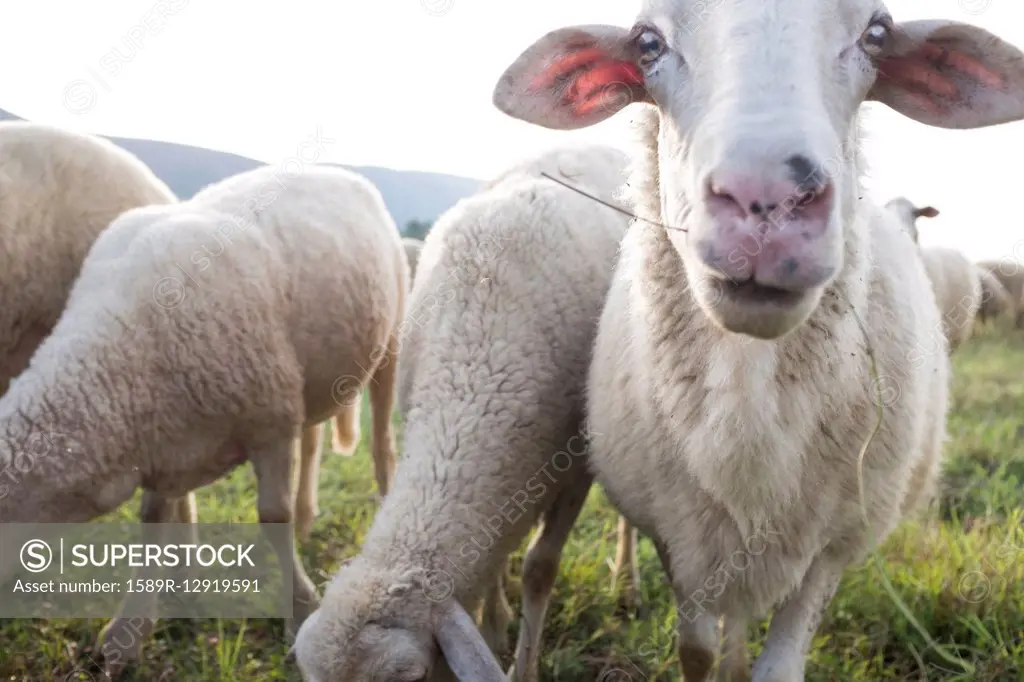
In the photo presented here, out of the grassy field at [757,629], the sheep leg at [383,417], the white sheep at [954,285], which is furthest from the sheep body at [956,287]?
the sheep leg at [383,417]

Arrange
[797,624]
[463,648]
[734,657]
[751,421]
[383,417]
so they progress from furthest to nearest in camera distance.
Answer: [383,417] < [734,657] < [797,624] < [463,648] < [751,421]

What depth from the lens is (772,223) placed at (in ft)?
4.69

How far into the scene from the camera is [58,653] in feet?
11.0

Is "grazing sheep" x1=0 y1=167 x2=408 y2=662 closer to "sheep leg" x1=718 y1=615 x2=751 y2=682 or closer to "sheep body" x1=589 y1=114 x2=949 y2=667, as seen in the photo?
"sheep body" x1=589 y1=114 x2=949 y2=667

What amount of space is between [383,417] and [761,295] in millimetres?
3540

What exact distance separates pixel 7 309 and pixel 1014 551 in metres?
4.65

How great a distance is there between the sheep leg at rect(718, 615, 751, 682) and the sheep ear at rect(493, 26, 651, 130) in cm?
166

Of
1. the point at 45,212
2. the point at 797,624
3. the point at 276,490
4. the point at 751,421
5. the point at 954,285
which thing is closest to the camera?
the point at 751,421

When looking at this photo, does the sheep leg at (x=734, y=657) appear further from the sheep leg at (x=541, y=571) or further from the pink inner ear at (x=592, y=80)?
the pink inner ear at (x=592, y=80)

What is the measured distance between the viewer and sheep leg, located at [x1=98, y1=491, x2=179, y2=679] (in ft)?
11.1

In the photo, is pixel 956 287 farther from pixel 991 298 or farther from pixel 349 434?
pixel 349 434

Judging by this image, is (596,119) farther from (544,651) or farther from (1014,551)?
(1014,551)

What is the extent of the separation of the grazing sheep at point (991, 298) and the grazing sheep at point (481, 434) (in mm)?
9234

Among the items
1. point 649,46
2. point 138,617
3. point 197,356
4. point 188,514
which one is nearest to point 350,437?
point 188,514
